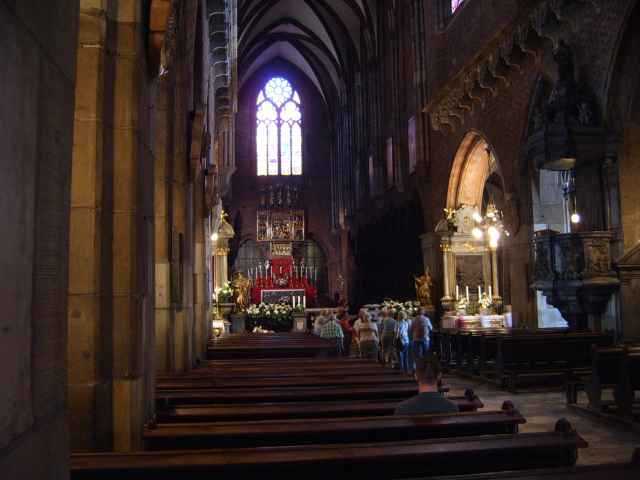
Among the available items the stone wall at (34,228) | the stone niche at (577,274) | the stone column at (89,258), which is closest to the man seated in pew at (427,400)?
the stone column at (89,258)

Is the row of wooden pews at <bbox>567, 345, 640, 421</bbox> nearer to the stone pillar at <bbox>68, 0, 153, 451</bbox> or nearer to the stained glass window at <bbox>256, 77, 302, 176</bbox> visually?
the stone pillar at <bbox>68, 0, 153, 451</bbox>

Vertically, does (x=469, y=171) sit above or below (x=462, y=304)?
above

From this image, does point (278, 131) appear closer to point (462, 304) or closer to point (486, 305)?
point (462, 304)

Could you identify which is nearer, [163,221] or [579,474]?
[579,474]

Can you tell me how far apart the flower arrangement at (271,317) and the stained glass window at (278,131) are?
17567 mm

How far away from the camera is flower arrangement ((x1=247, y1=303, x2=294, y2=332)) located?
71.1 ft

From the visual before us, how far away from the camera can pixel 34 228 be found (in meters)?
1.88

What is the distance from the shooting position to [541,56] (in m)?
13.7

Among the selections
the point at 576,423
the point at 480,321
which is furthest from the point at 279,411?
the point at 480,321

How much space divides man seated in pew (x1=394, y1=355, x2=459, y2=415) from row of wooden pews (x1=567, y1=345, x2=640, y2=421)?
3.84m

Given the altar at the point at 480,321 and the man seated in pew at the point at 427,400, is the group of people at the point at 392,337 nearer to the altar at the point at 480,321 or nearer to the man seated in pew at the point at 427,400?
the altar at the point at 480,321

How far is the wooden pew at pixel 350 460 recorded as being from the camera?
3.00 meters

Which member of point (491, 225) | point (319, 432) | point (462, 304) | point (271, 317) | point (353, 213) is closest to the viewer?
point (319, 432)

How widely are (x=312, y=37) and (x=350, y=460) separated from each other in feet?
115
